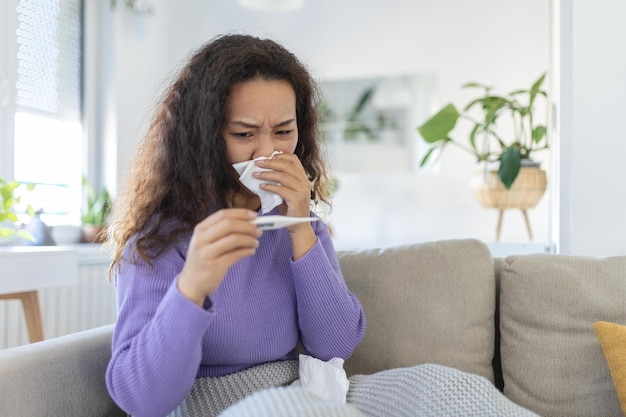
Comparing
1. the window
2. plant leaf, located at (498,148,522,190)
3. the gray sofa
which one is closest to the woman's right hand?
the gray sofa

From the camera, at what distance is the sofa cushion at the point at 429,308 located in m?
1.47

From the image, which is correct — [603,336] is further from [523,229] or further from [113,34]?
[113,34]

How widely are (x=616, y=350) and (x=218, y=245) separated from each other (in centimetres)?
77

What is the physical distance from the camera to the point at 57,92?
3250mm

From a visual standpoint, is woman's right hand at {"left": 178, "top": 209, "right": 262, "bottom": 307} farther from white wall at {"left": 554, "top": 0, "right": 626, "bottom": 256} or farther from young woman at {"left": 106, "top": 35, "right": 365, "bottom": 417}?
white wall at {"left": 554, "top": 0, "right": 626, "bottom": 256}

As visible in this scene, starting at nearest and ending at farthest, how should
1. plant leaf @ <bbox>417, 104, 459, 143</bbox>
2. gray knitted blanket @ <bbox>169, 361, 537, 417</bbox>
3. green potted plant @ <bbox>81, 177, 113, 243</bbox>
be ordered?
gray knitted blanket @ <bbox>169, 361, 537, 417</bbox>
plant leaf @ <bbox>417, 104, 459, 143</bbox>
green potted plant @ <bbox>81, 177, 113, 243</bbox>

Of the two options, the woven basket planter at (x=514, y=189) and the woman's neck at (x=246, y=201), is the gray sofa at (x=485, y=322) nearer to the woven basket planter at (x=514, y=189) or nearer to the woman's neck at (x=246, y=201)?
the woman's neck at (x=246, y=201)

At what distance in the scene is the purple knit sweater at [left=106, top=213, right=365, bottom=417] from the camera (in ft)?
3.33

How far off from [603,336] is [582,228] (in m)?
0.45

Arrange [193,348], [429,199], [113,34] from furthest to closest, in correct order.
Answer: [429,199], [113,34], [193,348]

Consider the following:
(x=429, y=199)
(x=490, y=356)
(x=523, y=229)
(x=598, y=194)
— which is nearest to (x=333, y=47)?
(x=429, y=199)

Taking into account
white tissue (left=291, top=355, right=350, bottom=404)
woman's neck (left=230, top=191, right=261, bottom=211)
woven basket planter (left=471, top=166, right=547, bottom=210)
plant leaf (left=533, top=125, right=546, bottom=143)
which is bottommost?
white tissue (left=291, top=355, right=350, bottom=404)

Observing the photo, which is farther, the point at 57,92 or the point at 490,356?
the point at 57,92

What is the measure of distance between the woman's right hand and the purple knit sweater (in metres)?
0.04
